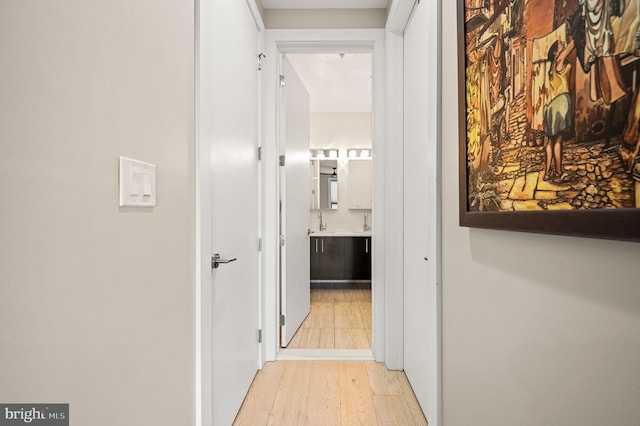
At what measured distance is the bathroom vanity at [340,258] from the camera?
5.31 metres

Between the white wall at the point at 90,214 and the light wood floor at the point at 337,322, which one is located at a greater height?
the white wall at the point at 90,214

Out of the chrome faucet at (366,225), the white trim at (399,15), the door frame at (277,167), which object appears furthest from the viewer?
the chrome faucet at (366,225)

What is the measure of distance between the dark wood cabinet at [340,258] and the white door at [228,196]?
2785 millimetres

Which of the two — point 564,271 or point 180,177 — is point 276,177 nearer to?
point 180,177

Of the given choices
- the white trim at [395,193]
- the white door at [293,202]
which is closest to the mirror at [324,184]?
the white door at [293,202]

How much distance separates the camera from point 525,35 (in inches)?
32.9

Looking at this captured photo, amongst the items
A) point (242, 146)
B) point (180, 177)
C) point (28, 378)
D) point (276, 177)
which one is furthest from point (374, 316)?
point (28, 378)

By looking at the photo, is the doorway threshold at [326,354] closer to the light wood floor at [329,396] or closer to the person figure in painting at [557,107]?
the light wood floor at [329,396]

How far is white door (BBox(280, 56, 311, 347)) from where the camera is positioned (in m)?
2.93

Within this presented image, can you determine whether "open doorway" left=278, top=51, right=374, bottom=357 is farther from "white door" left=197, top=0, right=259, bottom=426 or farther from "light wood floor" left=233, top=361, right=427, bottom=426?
"white door" left=197, top=0, right=259, bottom=426

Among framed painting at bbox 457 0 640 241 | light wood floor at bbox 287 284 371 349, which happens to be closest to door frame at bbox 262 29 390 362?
light wood floor at bbox 287 284 371 349

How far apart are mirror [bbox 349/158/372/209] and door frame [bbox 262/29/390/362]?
2871mm

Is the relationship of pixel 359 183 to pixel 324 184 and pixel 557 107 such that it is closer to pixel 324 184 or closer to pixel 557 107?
pixel 324 184

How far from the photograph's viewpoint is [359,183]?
5.70 meters
